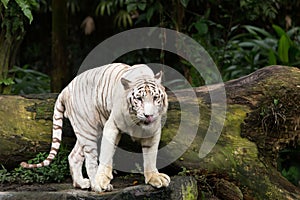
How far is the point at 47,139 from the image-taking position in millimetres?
4344

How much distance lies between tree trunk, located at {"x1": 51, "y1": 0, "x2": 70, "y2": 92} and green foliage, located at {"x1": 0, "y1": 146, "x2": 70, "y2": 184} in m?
1.94

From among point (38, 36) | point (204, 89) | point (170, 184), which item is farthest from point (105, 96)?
point (38, 36)

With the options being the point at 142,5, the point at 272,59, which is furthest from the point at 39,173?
the point at 272,59

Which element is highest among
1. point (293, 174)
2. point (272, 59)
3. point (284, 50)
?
point (284, 50)

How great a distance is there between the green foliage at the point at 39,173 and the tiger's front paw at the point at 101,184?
2.02 ft

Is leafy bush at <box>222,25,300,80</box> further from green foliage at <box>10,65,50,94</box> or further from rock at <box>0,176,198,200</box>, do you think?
rock at <box>0,176,198,200</box>

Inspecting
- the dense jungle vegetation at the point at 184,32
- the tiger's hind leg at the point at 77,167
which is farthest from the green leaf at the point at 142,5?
the tiger's hind leg at the point at 77,167

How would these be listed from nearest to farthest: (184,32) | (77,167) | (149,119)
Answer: (149,119) → (77,167) → (184,32)

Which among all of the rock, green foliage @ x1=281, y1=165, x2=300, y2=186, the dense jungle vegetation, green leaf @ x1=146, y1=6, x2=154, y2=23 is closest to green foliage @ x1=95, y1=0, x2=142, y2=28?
the dense jungle vegetation

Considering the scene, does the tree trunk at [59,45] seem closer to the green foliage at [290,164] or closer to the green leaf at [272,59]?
the green leaf at [272,59]

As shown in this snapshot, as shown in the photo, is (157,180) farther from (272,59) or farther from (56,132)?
(272,59)

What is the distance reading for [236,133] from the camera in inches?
176

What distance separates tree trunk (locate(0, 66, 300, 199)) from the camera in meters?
4.24

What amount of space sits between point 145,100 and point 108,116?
533 mm
